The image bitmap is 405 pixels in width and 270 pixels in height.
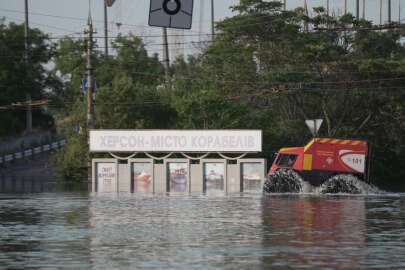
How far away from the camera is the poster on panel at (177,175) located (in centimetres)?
4472

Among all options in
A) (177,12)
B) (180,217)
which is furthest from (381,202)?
(177,12)

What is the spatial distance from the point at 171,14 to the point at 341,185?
29.2 m

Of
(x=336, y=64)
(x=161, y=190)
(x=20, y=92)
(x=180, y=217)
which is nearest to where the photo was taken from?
(x=180, y=217)

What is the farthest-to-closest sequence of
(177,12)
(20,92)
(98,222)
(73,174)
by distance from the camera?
(20,92) < (73,174) < (98,222) < (177,12)

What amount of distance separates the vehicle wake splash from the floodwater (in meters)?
6.99

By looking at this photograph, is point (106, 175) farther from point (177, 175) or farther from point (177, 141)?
point (177, 141)

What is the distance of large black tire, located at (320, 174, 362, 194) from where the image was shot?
128ft

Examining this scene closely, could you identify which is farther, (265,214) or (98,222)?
(265,214)

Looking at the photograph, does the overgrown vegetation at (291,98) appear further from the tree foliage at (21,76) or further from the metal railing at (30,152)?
the tree foliage at (21,76)

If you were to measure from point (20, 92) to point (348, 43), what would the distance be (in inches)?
1505

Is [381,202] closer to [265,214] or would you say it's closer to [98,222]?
[265,214]

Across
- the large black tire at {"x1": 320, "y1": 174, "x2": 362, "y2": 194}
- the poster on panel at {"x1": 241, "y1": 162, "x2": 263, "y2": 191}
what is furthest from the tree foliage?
the large black tire at {"x1": 320, "y1": 174, "x2": 362, "y2": 194}

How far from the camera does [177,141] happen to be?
4500 centimetres

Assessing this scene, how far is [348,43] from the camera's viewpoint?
66000mm
